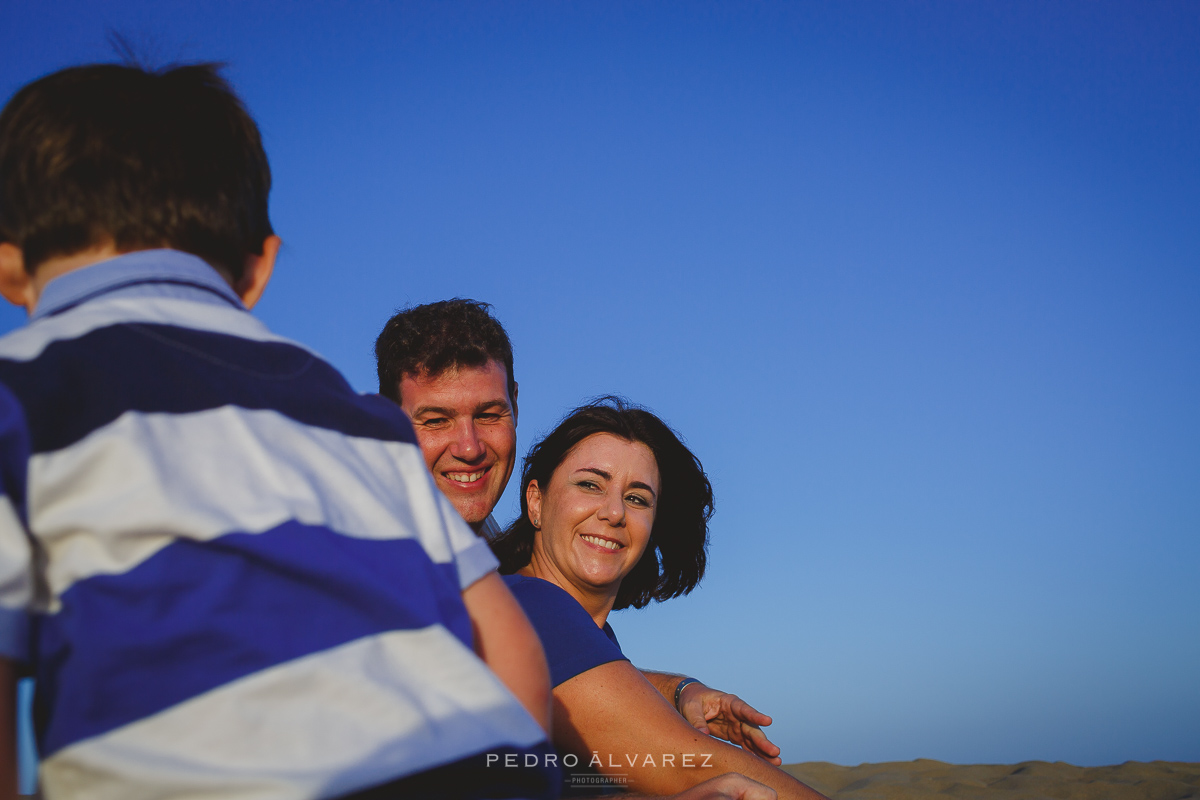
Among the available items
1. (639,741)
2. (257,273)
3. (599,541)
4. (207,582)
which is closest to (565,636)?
(639,741)

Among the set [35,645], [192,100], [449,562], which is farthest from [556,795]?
[192,100]

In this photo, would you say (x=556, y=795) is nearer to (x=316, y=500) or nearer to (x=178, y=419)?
(x=316, y=500)

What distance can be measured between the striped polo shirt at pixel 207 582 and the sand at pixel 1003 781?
581cm

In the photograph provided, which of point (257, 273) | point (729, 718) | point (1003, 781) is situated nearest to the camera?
point (257, 273)

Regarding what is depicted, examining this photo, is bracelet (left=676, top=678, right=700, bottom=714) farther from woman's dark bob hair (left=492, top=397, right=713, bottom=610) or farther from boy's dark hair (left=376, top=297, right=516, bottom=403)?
boy's dark hair (left=376, top=297, right=516, bottom=403)

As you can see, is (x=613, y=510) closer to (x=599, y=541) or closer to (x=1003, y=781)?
(x=599, y=541)

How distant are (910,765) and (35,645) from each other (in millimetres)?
8937

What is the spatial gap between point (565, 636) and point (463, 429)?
1.76 metres

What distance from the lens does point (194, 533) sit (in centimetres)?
99

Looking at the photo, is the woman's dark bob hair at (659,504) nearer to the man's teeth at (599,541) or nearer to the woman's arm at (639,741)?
the man's teeth at (599,541)

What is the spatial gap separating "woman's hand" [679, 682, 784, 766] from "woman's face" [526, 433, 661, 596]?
2.18 ft

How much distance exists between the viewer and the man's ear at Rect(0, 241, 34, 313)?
1.26 m

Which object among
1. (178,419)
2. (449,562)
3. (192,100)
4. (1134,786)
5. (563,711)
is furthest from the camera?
(1134,786)

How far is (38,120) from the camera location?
4.19ft
